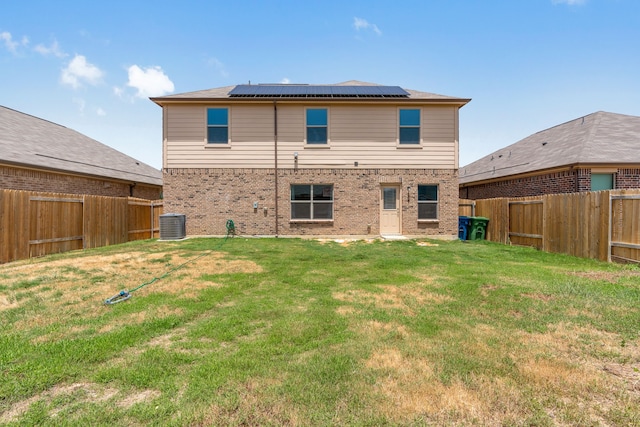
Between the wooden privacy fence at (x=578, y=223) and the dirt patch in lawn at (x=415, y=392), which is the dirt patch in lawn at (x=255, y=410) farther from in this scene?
the wooden privacy fence at (x=578, y=223)

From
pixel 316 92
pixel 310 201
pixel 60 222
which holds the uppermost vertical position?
pixel 316 92

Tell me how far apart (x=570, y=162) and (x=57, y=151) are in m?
24.0

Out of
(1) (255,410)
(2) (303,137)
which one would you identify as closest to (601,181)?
(2) (303,137)

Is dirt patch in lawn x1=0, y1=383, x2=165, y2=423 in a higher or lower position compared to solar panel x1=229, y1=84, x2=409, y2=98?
lower

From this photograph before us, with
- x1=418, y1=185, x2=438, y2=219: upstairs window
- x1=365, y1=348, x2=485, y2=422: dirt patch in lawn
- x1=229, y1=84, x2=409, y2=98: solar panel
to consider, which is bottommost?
x1=365, y1=348, x2=485, y2=422: dirt patch in lawn

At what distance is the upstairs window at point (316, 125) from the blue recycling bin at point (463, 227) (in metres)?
7.38

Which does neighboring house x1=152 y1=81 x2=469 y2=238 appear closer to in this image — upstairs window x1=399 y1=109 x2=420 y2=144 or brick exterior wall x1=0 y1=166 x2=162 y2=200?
upstairs window x1=399 y1=109 x2=420 y2=144

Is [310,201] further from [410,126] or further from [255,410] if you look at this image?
[255,410]

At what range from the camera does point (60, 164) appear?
14234 mm

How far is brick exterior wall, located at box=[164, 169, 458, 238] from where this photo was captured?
45.9 ft

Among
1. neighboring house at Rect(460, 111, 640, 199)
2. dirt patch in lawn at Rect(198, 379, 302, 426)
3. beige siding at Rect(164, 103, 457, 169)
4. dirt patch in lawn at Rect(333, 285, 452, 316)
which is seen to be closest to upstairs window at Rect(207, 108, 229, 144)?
beige siding at Rect(164, 103, 457, 169)

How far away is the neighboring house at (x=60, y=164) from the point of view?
12.5 m

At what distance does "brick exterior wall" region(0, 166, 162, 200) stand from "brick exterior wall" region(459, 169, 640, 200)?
71.0ft

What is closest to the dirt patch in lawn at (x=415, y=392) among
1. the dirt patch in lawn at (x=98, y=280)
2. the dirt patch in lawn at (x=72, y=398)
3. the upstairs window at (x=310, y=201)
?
the dirt patch in lawn at (x=72, y=398)
